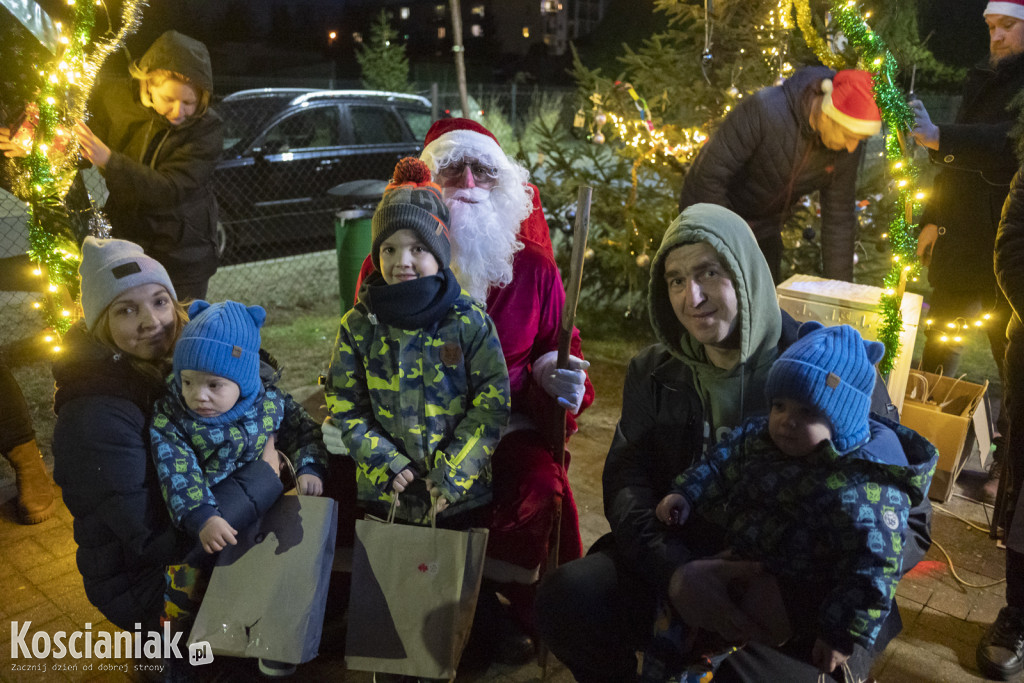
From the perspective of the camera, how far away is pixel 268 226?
8.45m

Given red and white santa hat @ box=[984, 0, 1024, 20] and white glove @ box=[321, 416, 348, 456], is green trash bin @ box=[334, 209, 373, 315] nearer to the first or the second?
white glove @ box=[321, 416, 348, 456]

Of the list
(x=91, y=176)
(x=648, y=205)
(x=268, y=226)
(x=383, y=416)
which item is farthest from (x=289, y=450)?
(x=91, y=176)

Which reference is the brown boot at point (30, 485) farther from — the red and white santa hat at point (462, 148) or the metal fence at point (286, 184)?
the metal fence at point (286, 184)

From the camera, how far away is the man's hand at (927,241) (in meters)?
3.90

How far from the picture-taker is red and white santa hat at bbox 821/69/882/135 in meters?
3.75

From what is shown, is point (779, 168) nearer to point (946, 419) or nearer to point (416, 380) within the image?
point (946, 419)

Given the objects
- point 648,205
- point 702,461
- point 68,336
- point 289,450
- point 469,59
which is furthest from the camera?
point 469,59

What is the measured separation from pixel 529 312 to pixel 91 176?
817cm

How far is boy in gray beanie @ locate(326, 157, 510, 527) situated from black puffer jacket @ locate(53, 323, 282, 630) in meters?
0.43

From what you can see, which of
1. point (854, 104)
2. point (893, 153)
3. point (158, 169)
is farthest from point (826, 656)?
point (158, 169)

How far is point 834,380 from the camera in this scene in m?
1.76

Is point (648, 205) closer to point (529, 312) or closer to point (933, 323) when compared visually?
point (933, 323)

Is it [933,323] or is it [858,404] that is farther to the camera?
[933,323]

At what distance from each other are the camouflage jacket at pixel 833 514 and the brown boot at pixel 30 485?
3.32 metres
